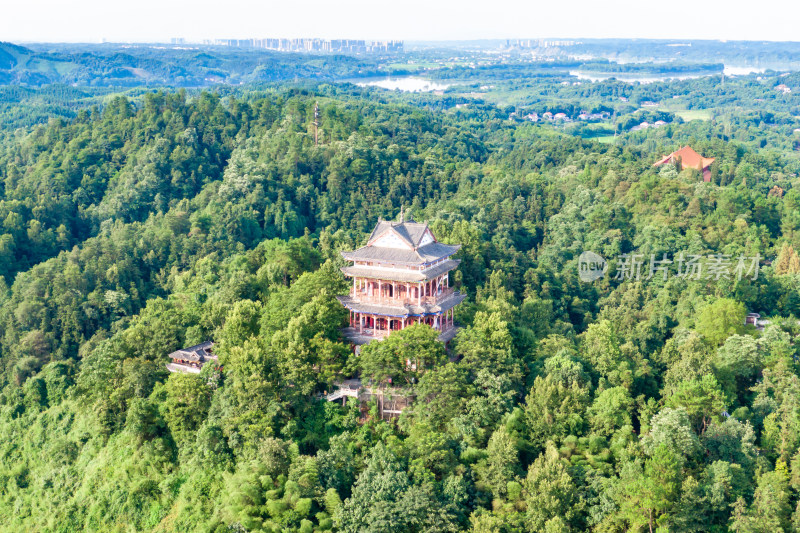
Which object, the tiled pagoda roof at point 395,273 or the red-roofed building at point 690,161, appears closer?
the tiled pagoda roof at point 395,273

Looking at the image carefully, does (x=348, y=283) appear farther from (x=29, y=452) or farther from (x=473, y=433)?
(x=29, y=452)

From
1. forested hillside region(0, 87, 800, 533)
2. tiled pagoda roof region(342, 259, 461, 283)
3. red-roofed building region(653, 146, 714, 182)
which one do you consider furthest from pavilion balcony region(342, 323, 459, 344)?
red-roofed building region(653, 146, 714, 182)

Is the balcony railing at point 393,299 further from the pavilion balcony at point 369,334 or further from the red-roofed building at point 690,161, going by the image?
the red-roofed building at point 690,161

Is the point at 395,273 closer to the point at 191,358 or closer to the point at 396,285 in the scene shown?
the point at 396,285

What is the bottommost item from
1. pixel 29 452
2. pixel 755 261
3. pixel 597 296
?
pixel 29 452

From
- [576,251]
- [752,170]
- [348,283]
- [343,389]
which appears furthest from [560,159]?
[343,389]

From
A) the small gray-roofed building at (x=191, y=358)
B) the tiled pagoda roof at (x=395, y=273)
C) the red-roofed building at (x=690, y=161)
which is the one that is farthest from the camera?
the red-roofed building at (x=690, y=161)

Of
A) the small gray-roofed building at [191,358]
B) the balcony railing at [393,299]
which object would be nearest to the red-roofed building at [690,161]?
the balcony railing at [393,299]
